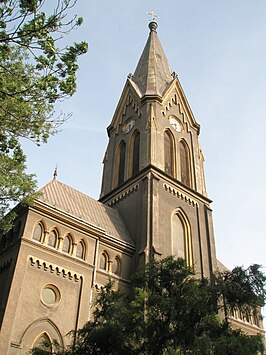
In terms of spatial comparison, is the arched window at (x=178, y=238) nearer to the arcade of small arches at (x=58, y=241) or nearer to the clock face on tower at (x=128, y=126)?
the arcade of small arches at (x=58, y=241)

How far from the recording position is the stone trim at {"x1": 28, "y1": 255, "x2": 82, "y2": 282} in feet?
57.3

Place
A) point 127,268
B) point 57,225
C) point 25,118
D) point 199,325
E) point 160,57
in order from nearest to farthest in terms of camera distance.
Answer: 1. point 25,118
2. point 199,325
3. point 57,225
4. point 127,268
5. point 160,57

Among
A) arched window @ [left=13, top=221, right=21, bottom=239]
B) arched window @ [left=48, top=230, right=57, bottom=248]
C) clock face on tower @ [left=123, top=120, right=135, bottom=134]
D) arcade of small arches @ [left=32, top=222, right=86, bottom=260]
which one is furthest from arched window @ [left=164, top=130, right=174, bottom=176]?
arched window @ [left=13, top=221, right=21, bottom=239]

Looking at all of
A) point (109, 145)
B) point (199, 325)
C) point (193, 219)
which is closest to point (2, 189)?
point (199, 325)

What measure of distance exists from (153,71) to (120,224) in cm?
1539

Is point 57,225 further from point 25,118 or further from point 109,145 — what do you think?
point 109,145

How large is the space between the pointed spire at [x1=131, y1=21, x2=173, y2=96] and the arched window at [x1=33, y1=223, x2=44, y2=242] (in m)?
16.0

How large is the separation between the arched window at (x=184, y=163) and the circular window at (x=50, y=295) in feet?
45.0

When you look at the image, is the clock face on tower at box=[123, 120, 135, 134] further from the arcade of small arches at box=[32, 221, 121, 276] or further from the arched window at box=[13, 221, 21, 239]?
the arched window at box=[13, 221, 21, 239]


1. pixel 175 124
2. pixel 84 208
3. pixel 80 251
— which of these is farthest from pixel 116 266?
pixel 175 124

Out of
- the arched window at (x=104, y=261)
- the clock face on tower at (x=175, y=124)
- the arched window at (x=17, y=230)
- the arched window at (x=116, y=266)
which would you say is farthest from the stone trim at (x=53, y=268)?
the clock face on tower at (x=175, y=124)

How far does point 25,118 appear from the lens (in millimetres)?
11000

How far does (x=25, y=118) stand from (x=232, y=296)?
28.4 feet

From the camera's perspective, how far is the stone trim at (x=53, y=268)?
17.5 metres
